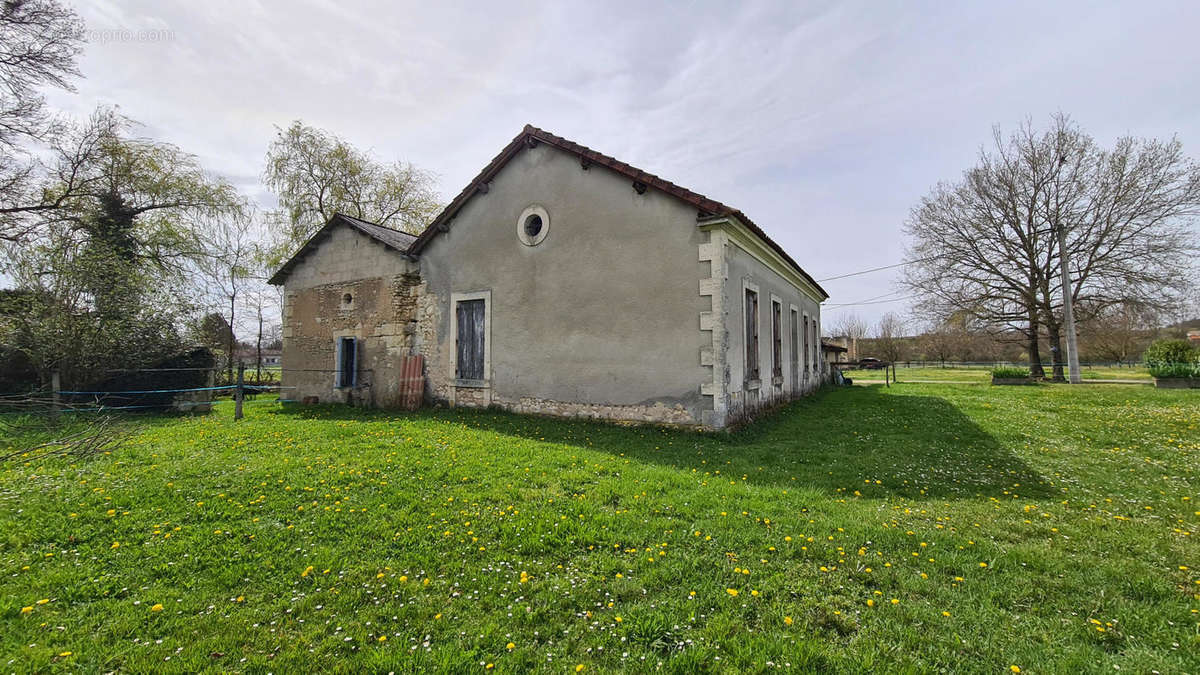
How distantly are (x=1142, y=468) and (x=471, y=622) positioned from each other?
8.69 metres

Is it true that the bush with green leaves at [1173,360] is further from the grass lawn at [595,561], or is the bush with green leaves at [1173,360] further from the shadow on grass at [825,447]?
the grass lawn at [595,561]

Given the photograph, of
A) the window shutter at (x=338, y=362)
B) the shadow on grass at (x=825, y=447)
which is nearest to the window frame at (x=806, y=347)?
the shadow on grass at (x=825, y=447)

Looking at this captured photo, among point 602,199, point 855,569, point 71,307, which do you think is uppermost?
point 602,199

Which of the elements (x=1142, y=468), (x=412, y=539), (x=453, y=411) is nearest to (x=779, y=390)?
(x=1142, y=468)

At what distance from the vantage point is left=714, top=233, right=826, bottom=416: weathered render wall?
8492mm

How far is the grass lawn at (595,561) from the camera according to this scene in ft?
8.04

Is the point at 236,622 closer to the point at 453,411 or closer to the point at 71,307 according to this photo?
the point at 453,411

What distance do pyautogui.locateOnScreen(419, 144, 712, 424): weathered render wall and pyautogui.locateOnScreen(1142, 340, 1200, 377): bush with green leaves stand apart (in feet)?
61.9

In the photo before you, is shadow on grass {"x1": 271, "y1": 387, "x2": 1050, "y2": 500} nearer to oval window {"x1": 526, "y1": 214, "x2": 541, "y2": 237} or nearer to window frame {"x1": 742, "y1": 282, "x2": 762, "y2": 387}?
window frame {"x1": 742, "y1": 282, "x2": 762, "y2": 387}

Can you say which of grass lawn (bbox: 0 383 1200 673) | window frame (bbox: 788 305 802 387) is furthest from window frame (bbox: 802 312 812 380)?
grass lawn (bbox: 0 383 1200 673)

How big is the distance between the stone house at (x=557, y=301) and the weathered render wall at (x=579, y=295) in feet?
0.09

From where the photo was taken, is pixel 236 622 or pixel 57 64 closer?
pixel 236 622

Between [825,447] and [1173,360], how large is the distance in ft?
62.4

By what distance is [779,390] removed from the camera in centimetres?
1196
